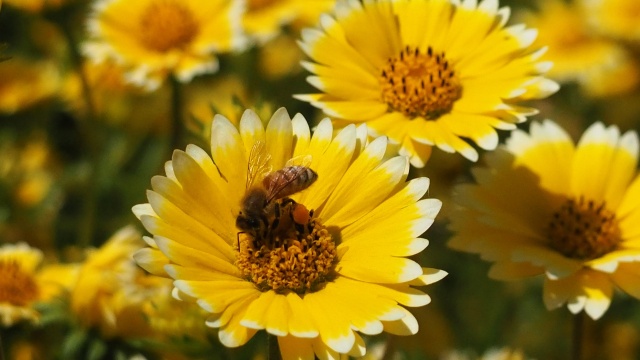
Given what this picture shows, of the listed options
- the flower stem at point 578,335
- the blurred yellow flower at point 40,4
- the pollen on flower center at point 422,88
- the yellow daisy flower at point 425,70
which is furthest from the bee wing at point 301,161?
the blurred yellow flower at point 40,4

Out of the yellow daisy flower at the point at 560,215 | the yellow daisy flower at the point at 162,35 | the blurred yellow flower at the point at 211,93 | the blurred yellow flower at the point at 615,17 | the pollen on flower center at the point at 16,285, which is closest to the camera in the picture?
the yellow daisy flower at the point at 560,215

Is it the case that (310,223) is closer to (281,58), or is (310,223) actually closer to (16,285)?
(16,285)

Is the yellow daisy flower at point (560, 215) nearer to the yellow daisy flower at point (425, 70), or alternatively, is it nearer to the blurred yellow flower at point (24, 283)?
the yellow daisy flower at point (425, 70)

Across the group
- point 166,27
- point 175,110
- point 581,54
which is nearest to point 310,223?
point 175,110

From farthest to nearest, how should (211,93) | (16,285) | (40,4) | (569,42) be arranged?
(569,42)
(211,93)
(40,4)
(16,285)

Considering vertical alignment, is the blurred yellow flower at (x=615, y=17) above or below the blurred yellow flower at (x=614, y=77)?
above

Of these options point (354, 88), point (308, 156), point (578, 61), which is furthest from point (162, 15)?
point (578, 61)
